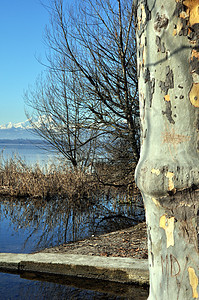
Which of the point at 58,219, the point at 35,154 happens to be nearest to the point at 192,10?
the point at 58,219

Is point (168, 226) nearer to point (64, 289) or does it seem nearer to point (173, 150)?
point (173, 150)

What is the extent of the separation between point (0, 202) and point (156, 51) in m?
10.7

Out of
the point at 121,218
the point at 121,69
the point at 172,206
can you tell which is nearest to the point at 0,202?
the point at 121,218

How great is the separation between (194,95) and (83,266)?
127 inches

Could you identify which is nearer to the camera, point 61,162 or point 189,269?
point 189,269

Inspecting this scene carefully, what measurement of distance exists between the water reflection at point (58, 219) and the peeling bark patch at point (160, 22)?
5.22 metres

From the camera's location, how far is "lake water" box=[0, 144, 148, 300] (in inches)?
152

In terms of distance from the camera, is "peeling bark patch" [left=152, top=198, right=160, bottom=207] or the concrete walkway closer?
"peeling bark patch" [left=152, top=198, right=160, bottom=207]

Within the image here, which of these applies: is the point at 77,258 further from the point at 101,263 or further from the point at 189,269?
the point at 189,269

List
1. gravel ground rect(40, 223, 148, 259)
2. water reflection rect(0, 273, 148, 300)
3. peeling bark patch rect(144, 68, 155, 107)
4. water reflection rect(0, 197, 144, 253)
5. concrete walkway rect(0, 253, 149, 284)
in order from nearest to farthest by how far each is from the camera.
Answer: peeling bark patch rect(144, 68, 155, 107)
water reflection rect(0, 273, 148, 300)
concrete walkway rect(0, 253, 149, 284)
gravel ground rect(40, 223, 148, 259)
water reflection rect(0, 197, 144, 253)

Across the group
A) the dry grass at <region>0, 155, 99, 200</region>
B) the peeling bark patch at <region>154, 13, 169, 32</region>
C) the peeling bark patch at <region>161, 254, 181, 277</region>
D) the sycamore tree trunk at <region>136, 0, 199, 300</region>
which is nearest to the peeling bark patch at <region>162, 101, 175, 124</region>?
the sycamore tree trunk at <region>136, 0, 199, 300</region>

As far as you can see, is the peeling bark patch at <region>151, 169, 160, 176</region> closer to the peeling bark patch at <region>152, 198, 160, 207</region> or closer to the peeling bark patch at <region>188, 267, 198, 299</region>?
the peeling bark patch at <region>152, 198, 160, 207</region>

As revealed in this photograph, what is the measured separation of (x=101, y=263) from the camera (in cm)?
410

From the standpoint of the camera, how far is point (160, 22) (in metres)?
1.42
